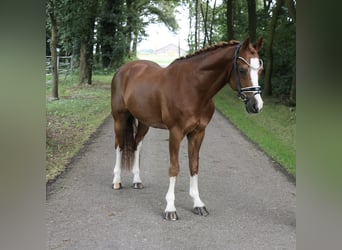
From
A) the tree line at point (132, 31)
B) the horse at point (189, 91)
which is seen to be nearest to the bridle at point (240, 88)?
the horse at point (189, 91)

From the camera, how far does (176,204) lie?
3.46 meters

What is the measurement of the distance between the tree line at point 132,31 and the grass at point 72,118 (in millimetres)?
342

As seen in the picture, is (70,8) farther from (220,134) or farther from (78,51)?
(220,134)

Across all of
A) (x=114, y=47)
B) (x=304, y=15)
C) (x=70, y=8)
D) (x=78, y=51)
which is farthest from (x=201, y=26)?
(x=304, y=15)

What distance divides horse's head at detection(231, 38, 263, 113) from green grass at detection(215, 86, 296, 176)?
0.62 meters

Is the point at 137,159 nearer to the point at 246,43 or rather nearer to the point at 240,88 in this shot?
the point at 240,88

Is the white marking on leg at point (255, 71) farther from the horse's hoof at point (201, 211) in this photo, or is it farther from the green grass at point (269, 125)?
the horse's hoof at point (201, 211)

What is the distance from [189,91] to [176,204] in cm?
111

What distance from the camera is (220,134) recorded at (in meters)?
5.31

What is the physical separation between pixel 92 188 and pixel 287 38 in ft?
9.88

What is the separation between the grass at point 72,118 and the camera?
12.3ft

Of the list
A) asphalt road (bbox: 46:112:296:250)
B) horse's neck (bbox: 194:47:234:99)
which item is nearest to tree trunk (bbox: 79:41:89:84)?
asphalt road (bbox: 46:112:296:250)

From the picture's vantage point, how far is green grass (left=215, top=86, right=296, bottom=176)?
336 cm

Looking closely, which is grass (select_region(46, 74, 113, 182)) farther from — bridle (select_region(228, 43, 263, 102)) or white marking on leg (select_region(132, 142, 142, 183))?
bridle (select_region(228, 43, 263, 102))
